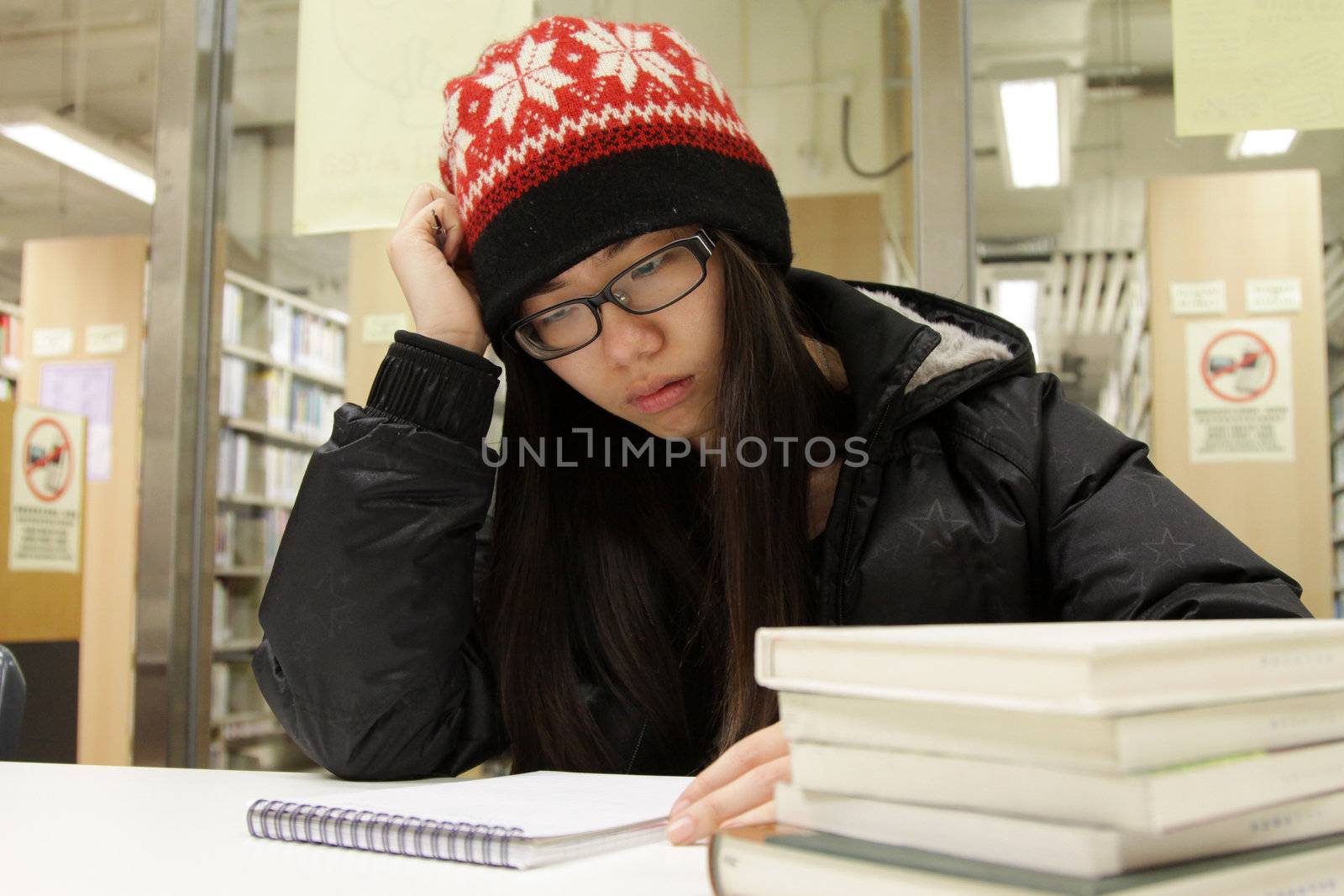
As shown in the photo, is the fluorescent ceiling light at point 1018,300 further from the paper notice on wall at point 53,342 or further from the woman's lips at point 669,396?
the paper notice on wall at point 53,342

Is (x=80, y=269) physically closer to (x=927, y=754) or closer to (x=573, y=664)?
(x=573, y=664)

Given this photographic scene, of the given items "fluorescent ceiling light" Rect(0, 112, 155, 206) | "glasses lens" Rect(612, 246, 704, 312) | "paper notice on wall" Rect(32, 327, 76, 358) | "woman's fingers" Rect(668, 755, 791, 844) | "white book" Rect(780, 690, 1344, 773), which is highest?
"fluorescent ceiling light" Rect(0, 112, 155, 206)

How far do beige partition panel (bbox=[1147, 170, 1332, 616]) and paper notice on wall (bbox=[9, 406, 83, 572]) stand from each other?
246 centimetres

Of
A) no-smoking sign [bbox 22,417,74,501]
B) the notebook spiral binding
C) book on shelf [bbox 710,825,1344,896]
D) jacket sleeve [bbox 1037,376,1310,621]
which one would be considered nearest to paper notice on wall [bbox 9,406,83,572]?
no-smoking sign [bbox 22,417,74,501]

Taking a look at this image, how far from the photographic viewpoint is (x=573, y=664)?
44.9 inches

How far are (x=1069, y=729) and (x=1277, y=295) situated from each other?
5.59ft

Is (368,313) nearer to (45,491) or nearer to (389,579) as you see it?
(389,579)

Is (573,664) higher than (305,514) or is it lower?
lower

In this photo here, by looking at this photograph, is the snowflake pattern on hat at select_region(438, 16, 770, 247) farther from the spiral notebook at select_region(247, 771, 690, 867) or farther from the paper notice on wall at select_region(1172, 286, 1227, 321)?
the paper notice on wall at select_region(1172, 286, 1227, 321)

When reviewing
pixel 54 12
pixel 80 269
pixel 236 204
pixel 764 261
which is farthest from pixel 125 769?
pixel 54 12

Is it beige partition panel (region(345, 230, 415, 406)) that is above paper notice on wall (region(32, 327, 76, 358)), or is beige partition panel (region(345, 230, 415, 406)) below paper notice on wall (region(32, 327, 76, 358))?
below

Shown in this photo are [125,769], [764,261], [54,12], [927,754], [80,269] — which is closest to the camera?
[927,754]

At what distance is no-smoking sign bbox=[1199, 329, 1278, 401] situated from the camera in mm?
1784

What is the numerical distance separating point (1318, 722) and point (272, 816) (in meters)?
0.52
